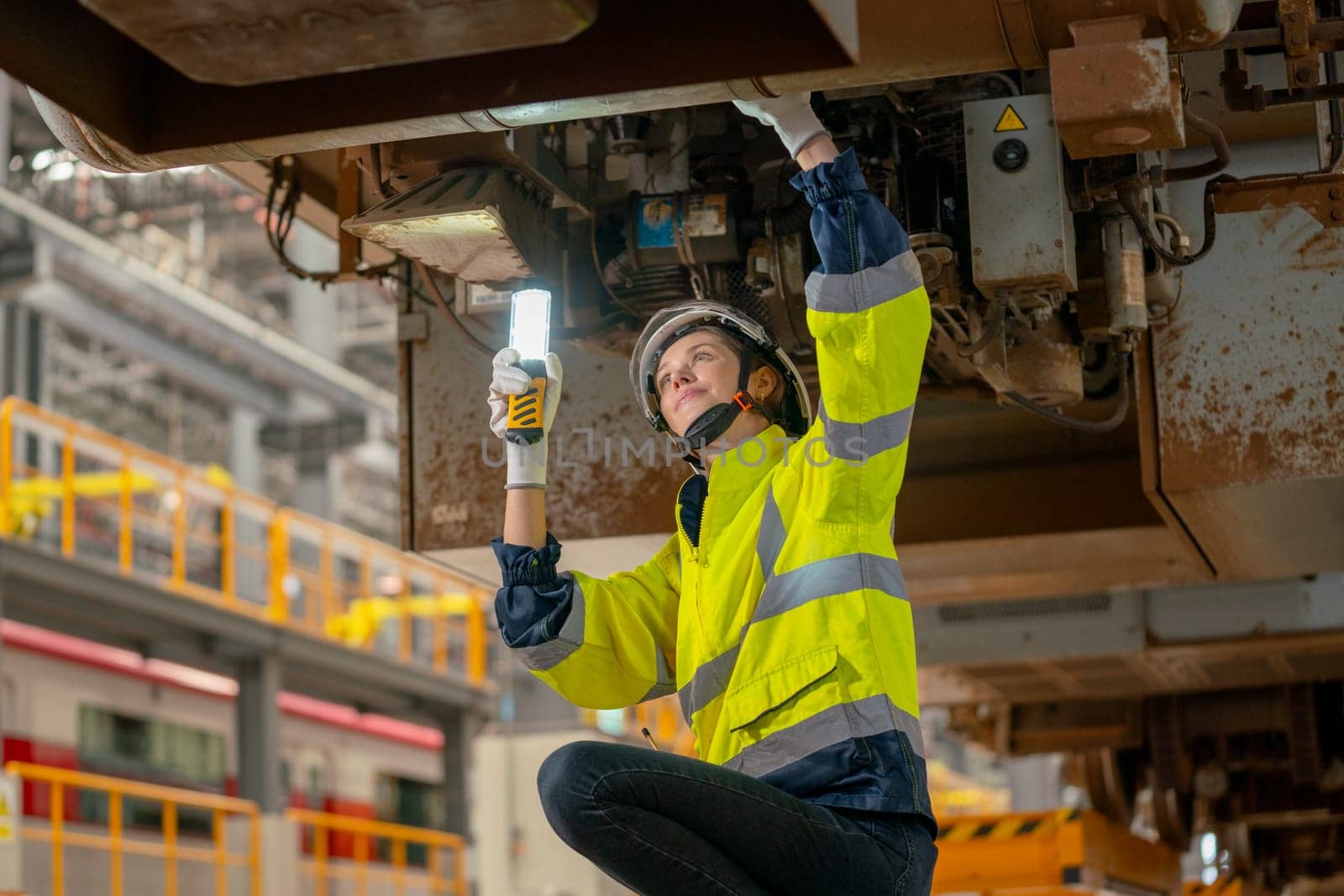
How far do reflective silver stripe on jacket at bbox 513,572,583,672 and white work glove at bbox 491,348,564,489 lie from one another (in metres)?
0.19

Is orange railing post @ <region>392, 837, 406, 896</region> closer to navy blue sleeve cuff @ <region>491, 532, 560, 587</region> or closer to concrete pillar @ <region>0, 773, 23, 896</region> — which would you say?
concrete pillar @ <region>0, 773, 23, 896</region>

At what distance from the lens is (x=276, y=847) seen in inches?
599

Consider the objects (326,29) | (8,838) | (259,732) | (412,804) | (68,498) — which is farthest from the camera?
(412,804)

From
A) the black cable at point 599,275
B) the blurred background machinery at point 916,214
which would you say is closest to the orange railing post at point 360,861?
the blurred background machinery at point 916,214

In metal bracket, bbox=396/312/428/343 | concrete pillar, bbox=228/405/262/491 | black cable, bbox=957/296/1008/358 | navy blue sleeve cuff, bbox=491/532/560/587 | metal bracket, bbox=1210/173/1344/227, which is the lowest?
navy blue sleeve cuff, bbox=491/532/560/587

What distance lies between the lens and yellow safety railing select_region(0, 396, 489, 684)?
48.1 feet

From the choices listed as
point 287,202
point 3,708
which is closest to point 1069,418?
point 287,202

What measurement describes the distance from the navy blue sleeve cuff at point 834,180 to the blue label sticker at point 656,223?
5.13 feet

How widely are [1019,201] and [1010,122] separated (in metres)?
0.18

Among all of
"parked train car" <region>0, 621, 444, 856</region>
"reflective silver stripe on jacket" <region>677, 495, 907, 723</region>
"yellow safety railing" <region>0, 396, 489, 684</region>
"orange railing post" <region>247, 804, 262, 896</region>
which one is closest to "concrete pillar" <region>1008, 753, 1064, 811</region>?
"yellow safety railing" <region>0, 396, 489, 684</region>

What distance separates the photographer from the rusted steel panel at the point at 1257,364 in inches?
170

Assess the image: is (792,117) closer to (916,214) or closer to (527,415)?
(527,415)

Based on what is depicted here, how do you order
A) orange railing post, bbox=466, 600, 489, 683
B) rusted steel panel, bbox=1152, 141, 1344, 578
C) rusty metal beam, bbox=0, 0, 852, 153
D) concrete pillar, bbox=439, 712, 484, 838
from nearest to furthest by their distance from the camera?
rusty metal beam, bbox=0, 0, 852, 153 → rusted steel panel, bbox=1152, 141, 1344, 578 → orange railing post, bbox=466, 600, 489, 683 → concrete pillar, bbox=439, 712, 484, 838

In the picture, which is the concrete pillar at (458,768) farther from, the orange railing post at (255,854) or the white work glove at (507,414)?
the white work glove at (507,414)
